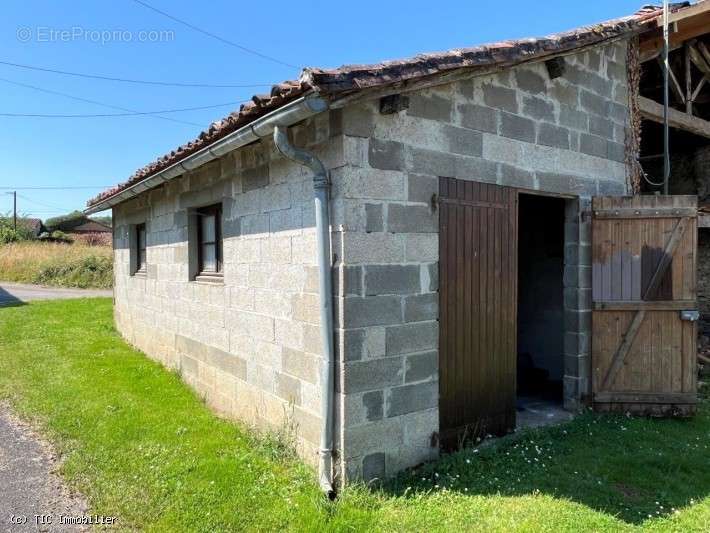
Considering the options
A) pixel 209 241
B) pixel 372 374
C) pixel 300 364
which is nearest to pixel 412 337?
pixel 372 374

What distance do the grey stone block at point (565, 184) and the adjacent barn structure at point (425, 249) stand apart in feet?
0.10

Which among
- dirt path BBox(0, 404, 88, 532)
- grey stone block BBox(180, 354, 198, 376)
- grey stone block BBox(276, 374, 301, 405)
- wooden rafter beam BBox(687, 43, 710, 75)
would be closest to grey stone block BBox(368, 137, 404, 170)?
grey stone block BBox(276, 374, 301, 405)

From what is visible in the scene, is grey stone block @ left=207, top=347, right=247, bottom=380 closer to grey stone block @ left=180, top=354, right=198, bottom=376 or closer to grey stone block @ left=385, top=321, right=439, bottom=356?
grey stone block @ left=180, top=354, right=198, bottom=376

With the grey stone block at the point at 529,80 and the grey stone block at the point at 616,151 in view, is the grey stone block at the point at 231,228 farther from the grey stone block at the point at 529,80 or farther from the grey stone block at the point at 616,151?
the grey stone block at the point at 616,151

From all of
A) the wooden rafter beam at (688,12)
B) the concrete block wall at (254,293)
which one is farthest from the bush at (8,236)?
the wooden rafter beam at (688,12)

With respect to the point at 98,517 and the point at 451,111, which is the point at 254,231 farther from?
the point at 98,517

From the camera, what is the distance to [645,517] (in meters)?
3.56

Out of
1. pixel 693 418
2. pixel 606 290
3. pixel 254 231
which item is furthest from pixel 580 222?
pixel 254 231

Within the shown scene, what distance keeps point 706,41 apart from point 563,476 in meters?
7.70

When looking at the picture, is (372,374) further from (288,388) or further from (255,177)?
(255,177)

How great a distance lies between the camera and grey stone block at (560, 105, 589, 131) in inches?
217

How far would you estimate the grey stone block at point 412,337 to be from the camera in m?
4.02

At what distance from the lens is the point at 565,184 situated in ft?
18.2

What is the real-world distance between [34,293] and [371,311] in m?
20.5
